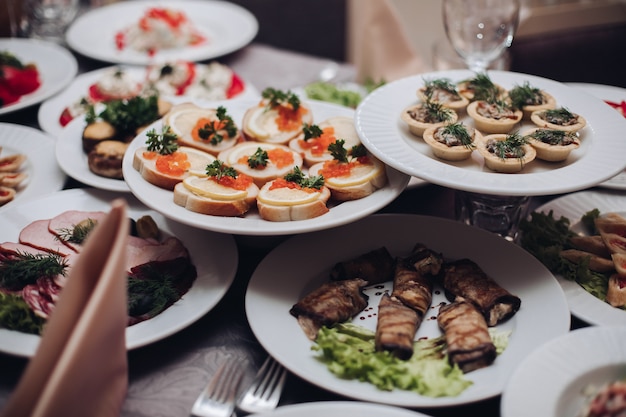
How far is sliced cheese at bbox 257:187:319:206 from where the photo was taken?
1.57m

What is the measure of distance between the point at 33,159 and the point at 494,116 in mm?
1555

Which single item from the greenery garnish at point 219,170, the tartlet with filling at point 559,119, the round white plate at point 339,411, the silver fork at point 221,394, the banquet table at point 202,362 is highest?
the tartlet with filling at point 559,119

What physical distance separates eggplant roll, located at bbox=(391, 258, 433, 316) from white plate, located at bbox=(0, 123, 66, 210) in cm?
116

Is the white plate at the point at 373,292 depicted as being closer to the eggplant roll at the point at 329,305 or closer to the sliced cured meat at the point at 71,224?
the eggplant roll at the point at 329,305

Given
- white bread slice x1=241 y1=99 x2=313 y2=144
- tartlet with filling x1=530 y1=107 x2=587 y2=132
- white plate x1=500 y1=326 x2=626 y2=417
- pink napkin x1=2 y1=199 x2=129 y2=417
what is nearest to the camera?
pink napkin x1=2 y1=199 x2=129 y2=417

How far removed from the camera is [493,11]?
2.22m

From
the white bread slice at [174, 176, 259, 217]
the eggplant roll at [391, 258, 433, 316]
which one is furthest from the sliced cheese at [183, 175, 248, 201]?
the eggplant roll at [391, 258, 433, 316]

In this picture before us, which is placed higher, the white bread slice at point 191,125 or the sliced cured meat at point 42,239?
the white bread slice at point 191,125

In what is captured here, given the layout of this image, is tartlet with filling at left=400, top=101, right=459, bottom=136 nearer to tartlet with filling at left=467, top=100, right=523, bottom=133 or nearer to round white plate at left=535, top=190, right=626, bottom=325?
tartlet with filling at left=467, top=100, right=523, bottom=133

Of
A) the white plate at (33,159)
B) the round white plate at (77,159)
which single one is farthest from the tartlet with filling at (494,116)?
the white plate at (33,159)

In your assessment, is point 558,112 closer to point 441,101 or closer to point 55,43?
point 441,101

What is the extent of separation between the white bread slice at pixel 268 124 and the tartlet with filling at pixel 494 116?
1.74ft

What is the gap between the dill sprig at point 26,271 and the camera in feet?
4.99

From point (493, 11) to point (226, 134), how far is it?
1.05 m
